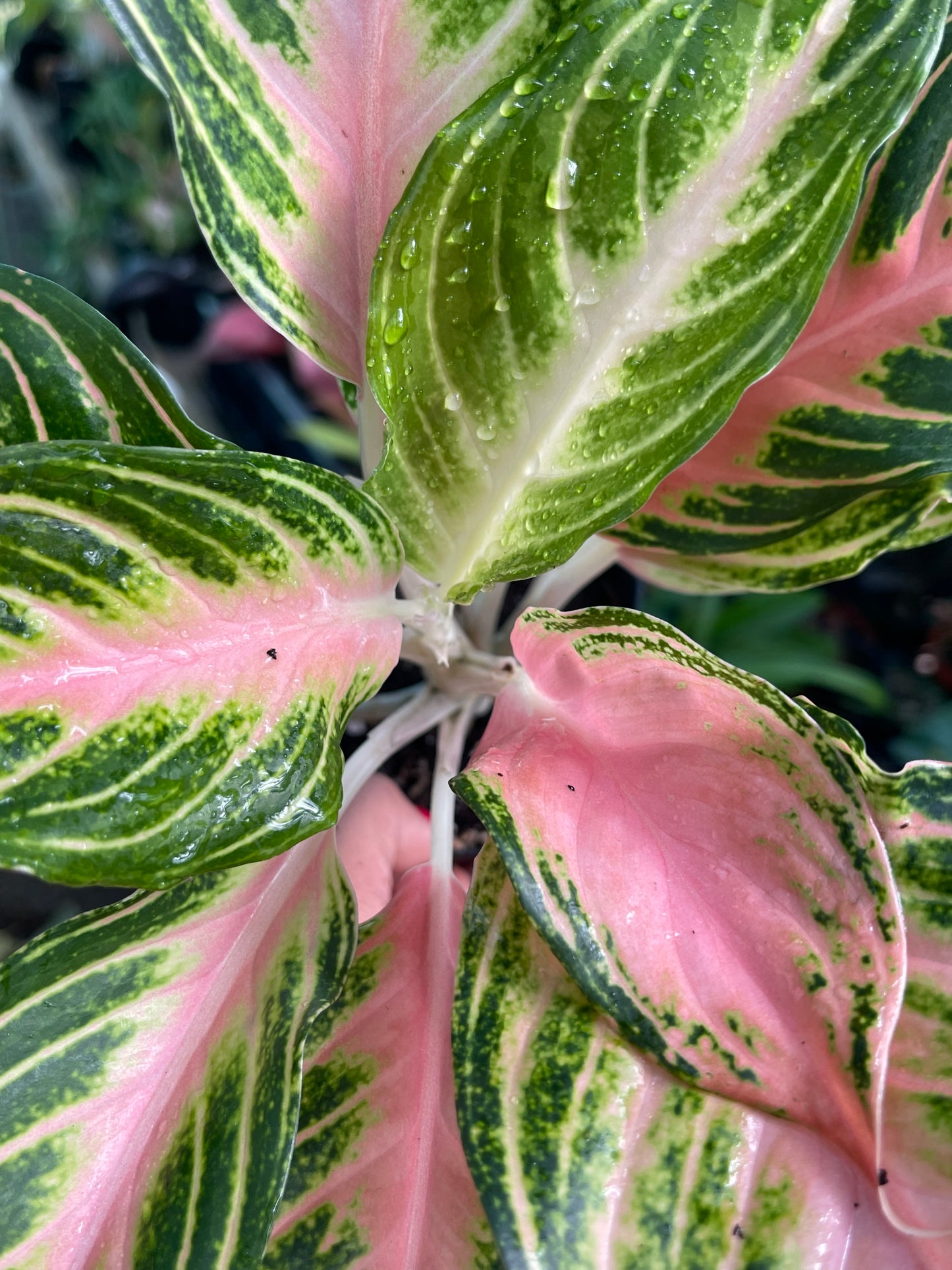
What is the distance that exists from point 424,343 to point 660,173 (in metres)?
0.13

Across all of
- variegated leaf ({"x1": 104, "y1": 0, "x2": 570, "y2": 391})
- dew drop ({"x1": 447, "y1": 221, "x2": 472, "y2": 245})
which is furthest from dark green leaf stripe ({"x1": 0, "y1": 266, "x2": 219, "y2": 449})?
dew drop ({"x1": 447, "y1": 221, "x2": 472, "y2": 245})

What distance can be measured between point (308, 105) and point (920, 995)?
1.93 feet

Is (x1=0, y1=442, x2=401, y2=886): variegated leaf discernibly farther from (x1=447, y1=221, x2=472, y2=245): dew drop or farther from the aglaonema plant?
(x1=447, y1=221, x2=472, y2=245): dew drop

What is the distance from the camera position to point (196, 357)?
1.68m

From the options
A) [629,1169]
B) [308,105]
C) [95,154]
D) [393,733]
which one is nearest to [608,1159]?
[629,1169]

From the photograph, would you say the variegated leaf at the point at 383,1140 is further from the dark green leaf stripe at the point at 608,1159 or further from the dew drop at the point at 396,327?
the dew drop at the point at 396,327

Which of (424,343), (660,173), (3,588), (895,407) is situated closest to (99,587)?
(3,588)

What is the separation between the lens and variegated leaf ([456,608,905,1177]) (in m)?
0.42

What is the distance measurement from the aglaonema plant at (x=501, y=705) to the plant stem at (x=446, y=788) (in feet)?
0.27

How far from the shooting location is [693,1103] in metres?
0.45

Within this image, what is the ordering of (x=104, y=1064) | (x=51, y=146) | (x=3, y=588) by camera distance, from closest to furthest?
(x=3, y=588) < (x=104, y=1064) < (x=51, y=146)

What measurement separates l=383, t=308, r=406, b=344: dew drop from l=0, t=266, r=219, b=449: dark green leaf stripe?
17cm

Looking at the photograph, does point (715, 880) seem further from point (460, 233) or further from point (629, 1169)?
point (460, 233)

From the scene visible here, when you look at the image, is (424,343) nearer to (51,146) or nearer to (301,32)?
(301,32)
